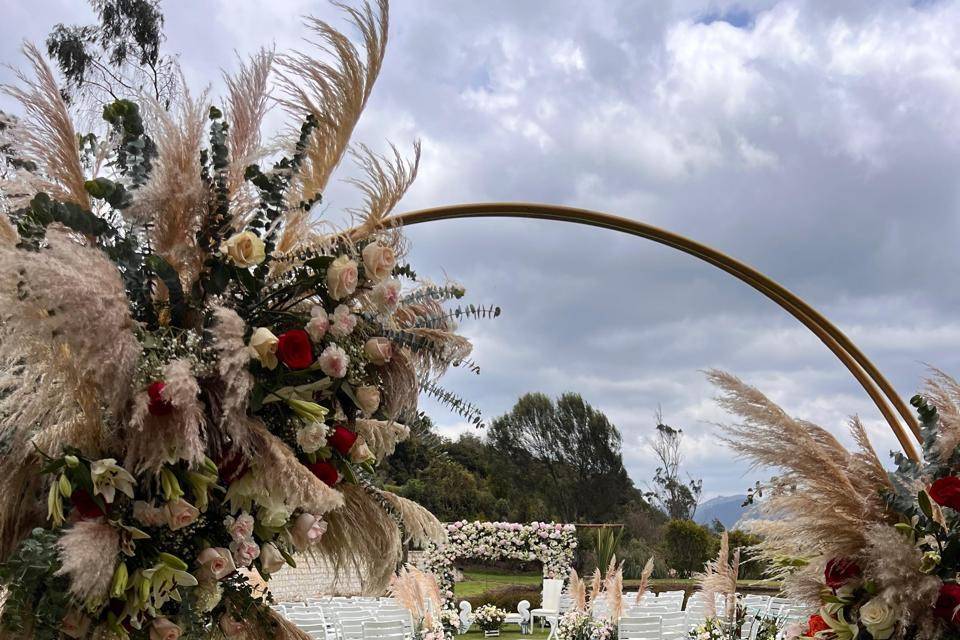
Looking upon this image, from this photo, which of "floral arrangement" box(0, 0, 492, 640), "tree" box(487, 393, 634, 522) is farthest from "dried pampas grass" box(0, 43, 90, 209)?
"tree" box(487, 393, 634, 522)

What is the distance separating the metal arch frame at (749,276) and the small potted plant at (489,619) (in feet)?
35.9

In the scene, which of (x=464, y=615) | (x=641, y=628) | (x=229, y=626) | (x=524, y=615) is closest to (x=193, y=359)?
(x=229, y=626)

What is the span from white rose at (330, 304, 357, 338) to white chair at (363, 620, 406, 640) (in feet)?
17.2

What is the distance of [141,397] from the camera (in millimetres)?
1918

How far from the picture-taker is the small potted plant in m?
13.8

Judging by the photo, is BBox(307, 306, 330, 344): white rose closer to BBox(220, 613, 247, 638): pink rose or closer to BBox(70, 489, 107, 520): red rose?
BBox(70, 489, 107, 520): red rose

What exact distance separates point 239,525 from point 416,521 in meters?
0.56

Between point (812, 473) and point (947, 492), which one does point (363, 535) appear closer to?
point (812, 473)

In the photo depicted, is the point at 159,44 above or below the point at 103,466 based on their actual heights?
above

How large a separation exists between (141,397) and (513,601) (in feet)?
51.4

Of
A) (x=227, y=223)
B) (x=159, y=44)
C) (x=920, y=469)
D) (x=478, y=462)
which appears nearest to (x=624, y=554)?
(x=478, y=462)

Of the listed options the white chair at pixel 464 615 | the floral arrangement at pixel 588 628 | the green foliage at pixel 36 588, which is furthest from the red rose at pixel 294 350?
the white chair at pixel 464 615

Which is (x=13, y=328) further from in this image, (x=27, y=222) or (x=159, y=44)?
(x=159, y=44)

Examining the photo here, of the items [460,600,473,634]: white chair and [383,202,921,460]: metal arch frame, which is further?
[460,600,473,634]: white chair
